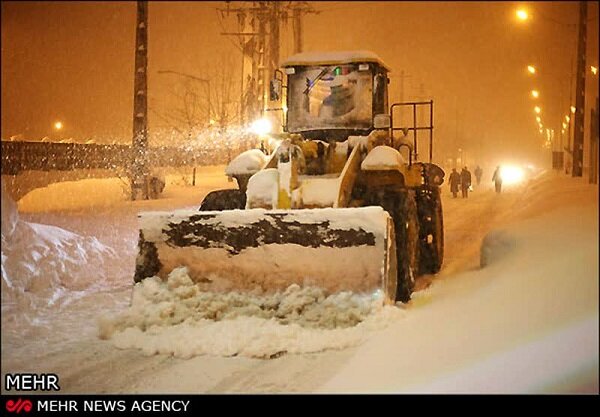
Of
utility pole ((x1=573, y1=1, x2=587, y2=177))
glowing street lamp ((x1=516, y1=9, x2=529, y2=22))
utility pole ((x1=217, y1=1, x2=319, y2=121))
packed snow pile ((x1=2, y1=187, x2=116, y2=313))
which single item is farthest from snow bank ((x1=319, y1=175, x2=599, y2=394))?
utility pole ((x1=217, y1=1, x2=319, y2=121))

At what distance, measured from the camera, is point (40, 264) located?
31.7 ft

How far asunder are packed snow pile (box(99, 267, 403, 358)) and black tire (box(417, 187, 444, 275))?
3701mm

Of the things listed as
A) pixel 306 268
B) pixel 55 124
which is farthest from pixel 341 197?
pixel 55 124

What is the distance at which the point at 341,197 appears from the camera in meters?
8.17

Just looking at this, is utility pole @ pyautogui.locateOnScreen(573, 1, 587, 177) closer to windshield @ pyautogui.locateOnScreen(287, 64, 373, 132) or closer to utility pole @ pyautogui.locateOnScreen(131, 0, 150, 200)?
windshield @ pyautogui.locateOnScreen(287, 64, 373, 132)

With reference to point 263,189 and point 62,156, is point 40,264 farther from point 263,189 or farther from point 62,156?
point 62,156

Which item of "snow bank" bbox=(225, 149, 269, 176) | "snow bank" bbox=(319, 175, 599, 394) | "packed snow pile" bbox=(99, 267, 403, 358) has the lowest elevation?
"packed snow pile" bbox=(99, 267, 403, 358)

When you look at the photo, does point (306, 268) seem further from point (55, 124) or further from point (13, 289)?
point (55, 124)

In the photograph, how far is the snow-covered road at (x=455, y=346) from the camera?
4.12 metres

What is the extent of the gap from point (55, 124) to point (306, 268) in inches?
2110

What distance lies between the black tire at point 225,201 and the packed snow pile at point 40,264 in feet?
7.52

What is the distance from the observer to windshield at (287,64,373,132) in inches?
388

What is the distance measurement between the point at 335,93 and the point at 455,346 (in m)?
5.94

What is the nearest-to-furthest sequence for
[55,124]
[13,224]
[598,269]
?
[598,269] → [13,224] → [55,124]
